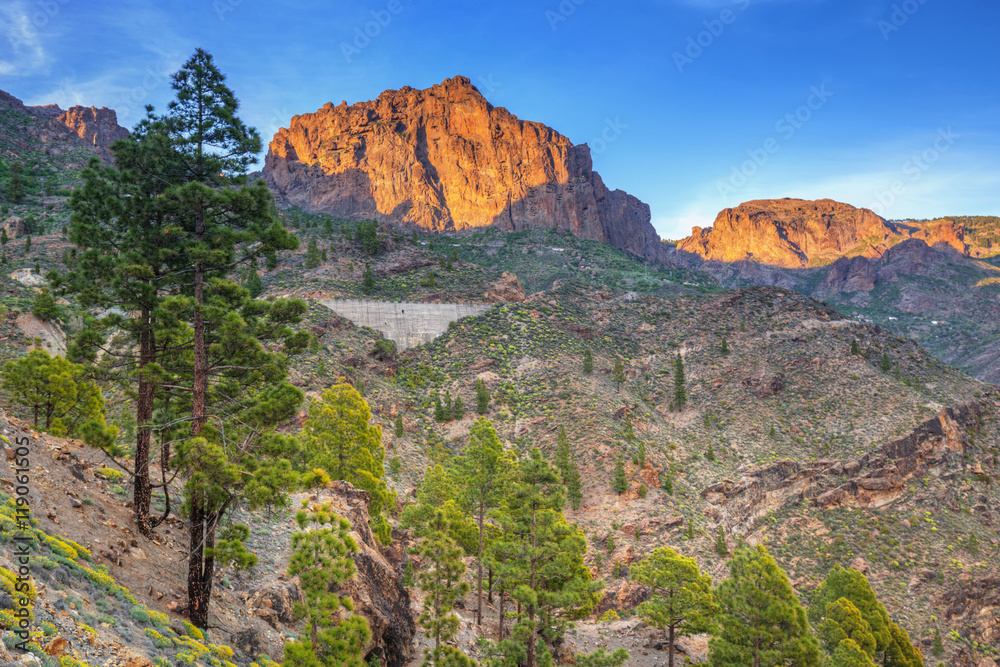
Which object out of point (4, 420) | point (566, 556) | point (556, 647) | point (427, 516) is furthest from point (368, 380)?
point (4, 420)

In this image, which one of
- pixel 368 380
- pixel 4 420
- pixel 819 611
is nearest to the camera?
pixel 4 420

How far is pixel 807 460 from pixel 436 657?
5414 centimetres

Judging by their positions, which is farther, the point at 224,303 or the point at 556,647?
the point at 556,647

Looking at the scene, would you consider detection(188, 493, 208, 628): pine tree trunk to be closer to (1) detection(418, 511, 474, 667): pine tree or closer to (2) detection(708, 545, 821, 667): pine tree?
(1) detection(418, 511, 474, 667): pine tree

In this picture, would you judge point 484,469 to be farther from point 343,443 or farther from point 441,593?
point 343,443

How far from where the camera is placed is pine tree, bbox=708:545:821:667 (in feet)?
71.2

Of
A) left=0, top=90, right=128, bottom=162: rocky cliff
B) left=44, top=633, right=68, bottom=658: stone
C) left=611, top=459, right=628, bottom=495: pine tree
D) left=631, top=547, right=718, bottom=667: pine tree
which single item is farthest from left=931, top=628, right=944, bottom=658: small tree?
left=0, top=90, right=128, bottom=162: rocky cliff

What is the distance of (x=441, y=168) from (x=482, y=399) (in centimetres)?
12452

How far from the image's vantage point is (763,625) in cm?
2234

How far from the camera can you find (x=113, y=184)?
48.9ft

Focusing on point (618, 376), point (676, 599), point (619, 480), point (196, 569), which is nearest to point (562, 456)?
point (619, 480)

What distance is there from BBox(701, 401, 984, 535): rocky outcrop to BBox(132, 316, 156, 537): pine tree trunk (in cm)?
5138

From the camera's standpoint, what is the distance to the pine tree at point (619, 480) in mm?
51188

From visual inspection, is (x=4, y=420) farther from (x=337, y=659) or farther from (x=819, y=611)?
(x=819, y=611)
